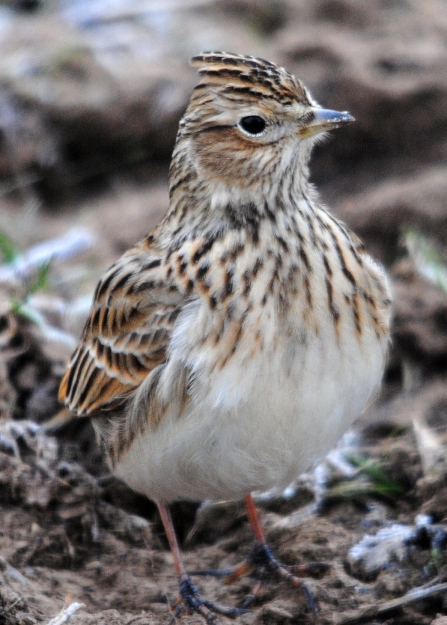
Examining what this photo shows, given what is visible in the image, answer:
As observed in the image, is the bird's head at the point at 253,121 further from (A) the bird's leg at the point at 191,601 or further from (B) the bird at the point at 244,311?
(A) the bird's leg at the point at 191,601

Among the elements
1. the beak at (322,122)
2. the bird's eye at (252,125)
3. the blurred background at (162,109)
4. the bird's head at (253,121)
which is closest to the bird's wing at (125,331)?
the bird's head at (253,121)

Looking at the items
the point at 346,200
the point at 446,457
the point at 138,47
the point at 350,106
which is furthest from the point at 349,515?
the point at 138,47

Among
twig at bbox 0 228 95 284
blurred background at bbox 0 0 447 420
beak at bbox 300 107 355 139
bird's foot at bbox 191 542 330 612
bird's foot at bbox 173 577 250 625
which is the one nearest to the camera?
beak at bbox 300 107 355 139

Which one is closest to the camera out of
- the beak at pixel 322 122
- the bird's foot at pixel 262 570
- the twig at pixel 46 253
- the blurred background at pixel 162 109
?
the beak at pixel 322 122

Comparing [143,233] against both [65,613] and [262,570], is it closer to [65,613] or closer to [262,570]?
[262,570]

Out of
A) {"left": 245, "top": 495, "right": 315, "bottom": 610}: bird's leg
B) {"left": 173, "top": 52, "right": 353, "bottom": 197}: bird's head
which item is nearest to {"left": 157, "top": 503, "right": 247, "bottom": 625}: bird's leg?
{"left": 245, "top": 495, "right": 315, "bottom": 610}: bird's leg

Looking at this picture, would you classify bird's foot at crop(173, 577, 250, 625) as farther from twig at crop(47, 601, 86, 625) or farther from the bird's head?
the bird's head
